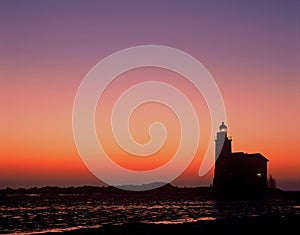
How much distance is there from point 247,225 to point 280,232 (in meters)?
4.39

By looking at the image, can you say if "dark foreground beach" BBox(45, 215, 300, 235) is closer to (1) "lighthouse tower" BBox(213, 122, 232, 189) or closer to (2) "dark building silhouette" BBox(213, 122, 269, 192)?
(2) "dark building silhouette" BBox(213, 122, 269, 192)

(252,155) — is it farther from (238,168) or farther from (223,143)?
(223,143)

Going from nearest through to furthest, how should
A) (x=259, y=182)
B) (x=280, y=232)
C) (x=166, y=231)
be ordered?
(x=280, y=232) → (x=166, y=231) → (x=259, y=182)

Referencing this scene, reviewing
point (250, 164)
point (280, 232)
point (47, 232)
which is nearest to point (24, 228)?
point (47, 232)

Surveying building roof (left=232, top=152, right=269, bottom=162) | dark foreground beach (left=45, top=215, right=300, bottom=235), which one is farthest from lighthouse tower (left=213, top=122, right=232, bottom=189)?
dark foreground beach (left=45, top=215, right=300, bottom=235)

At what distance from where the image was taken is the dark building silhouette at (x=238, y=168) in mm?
88562

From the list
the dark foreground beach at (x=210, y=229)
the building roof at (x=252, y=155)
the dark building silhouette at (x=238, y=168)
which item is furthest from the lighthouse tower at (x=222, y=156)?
the dark foreground beach at (x=210, y=229)

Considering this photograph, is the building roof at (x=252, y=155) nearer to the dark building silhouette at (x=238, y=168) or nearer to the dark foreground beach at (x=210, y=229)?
the dark building silhouette at (x=238, y=168)

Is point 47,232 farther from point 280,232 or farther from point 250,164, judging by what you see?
point 250,164

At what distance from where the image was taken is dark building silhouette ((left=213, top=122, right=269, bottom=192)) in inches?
3487

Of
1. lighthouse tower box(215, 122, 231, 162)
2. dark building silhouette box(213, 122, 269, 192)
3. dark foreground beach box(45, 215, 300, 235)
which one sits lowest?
dark foreground beach box(45, 215, 300, 235)

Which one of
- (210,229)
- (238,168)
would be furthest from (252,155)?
(210,229)

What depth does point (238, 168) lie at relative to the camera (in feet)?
294

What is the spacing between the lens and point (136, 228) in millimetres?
30047
